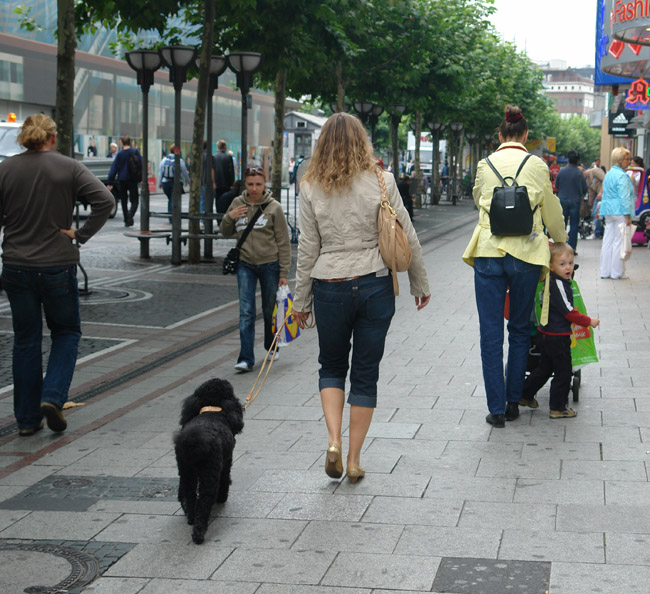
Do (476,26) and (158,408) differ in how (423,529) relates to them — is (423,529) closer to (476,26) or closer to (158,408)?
(158,408)

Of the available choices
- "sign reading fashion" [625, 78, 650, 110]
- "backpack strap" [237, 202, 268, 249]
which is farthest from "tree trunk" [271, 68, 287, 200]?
"backpack strap" [237, 202, 268, 249]

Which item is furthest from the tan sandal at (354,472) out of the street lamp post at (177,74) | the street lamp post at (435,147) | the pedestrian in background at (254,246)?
the street lamp post at (435,147)

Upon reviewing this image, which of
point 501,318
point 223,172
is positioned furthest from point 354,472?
point 223,172

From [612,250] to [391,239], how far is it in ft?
35.2

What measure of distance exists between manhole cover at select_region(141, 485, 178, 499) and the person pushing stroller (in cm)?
262

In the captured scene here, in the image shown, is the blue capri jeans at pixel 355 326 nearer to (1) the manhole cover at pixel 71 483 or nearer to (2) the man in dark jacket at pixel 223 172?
(1) the manhole cover at pixel 71 483

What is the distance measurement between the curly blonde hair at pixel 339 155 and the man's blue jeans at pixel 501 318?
5.46 feet

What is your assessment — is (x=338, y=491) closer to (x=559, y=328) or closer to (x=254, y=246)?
(x=559, y=328)

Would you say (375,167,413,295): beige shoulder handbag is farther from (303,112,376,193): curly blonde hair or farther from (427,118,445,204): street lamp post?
(427,118,445,204): street lamp post

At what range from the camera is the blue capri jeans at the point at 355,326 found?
17.5 ft

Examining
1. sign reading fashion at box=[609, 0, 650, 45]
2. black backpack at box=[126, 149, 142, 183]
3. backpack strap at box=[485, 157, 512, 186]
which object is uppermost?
sign reading fashion at box=[609, 0, 650, 45]

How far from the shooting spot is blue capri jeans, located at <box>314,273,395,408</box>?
5.34 m

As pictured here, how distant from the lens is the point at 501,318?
6742 millimetres

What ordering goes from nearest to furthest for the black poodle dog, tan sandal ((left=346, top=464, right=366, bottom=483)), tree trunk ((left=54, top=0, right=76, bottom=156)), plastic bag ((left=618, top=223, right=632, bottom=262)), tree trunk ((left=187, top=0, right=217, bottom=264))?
the black poodle dog < tan sandal ((left=346, top=464, right=366, bottom=483)) < tree trunk ((left=54, top=0, right=76, bottom=156)) < plastic bag ((left=618, top=223, right=632, bottom=262)) < tree trunk ((left=187, top=0, right=217, bottom=264))
